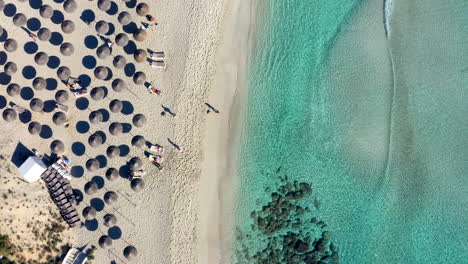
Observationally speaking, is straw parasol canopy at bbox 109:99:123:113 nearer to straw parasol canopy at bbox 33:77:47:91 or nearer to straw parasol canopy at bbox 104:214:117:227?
straw parasol canopy at bbox 33:77:47:91

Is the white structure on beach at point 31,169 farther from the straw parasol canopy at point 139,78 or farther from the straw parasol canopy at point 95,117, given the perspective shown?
the straw parasol canopy at point 139,78

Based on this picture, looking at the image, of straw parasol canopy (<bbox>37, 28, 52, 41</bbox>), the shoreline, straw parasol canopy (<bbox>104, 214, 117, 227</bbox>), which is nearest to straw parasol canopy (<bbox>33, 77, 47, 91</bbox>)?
straw parasol canopy (<bbox>37, 28, 52, 41</bbox>)

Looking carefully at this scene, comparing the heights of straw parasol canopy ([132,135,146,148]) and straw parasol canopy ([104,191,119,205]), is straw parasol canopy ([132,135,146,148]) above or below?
above

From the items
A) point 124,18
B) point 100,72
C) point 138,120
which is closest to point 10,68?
point 100,72

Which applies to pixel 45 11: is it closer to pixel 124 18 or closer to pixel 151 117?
pixel 124 18

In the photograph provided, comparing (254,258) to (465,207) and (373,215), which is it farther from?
(465,207)

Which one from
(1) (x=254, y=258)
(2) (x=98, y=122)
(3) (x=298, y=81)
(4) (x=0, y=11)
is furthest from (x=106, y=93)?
(1) (x=254, y=258)
